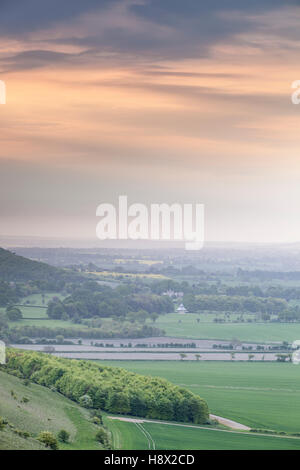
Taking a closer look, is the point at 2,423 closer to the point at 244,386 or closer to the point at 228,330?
the point at 244,386

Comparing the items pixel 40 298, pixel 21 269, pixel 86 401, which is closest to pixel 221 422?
pixel 86 401

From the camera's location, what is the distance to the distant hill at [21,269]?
6234cm

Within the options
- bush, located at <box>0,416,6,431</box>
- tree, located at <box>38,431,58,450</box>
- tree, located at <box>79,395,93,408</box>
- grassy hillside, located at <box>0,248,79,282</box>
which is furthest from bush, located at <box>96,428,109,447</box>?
grassy hillside, located at <box>0,248,79,282</box>

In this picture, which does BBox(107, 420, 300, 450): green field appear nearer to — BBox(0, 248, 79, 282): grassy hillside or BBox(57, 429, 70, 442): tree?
BBox(57, 429, 70, 442): tree

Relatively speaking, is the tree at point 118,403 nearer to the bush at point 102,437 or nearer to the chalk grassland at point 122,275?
the bush at point 102,437

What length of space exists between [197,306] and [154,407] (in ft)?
135

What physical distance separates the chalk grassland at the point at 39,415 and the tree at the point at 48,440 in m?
0.26

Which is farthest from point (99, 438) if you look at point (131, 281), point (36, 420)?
point (131, 281)

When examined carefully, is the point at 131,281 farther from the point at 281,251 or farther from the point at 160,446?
the point at 160,446

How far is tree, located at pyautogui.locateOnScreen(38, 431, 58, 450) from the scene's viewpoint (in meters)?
14.1

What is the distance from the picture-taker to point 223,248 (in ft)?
A: 338

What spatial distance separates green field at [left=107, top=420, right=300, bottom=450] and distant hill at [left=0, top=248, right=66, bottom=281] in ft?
141

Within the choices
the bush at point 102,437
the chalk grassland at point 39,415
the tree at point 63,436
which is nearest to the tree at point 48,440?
the chalk grassland at point 39,415

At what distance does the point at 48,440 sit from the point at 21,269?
50.2 meters
